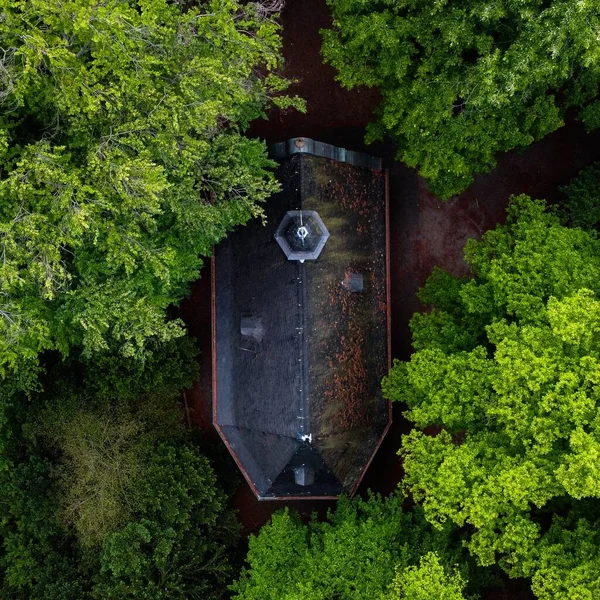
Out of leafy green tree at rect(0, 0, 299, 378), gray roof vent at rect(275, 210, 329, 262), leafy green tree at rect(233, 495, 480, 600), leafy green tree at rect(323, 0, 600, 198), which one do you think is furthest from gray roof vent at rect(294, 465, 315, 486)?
leafy green tree at rect(323, 0, 600, 198)

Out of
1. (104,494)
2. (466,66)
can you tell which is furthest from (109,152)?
(104,494)

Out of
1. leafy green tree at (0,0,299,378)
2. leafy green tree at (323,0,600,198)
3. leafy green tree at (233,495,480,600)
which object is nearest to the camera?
leafy green tree at (0,0,299,378)

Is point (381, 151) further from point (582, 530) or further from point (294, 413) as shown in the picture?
point (582, 530)

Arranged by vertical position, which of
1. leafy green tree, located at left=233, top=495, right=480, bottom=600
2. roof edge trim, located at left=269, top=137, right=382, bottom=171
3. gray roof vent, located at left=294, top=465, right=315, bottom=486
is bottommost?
leafy green tree, located at left=233, top=495, right=480, bottom=600

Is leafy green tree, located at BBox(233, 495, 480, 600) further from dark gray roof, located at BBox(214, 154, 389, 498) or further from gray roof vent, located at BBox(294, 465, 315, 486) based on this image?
dark gray roof, located at BBox(214, 154, 389, 498)

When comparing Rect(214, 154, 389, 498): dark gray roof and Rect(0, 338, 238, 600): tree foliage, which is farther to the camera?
Rect(0, 338, 238, 600): tree foliage

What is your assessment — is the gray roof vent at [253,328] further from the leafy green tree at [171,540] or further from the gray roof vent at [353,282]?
the leafy green tree at [171,540]
